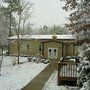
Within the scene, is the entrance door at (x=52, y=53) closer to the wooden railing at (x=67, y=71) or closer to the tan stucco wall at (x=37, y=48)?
the tan stucco wall at (x=37, y=48)

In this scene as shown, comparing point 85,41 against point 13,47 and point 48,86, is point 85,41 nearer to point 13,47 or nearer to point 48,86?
point 48,86

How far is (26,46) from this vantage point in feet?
165

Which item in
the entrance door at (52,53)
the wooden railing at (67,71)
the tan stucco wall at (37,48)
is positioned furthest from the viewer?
the tan stucco wall at (37,48)

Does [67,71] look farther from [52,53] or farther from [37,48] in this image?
[37,48]

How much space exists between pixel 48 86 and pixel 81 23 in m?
7.26

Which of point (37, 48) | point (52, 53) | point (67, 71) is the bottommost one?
point (52, 53)

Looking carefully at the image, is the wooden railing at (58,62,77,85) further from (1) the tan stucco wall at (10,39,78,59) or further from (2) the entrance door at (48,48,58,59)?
(2) the entrance door at (48,48,58,59)

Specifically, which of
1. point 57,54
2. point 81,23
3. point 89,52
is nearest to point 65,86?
point 89,52

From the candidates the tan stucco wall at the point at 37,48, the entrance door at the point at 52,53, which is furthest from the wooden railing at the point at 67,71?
the entrance door at the point at 52,53

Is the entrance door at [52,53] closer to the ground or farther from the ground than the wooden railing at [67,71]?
closer to the ground

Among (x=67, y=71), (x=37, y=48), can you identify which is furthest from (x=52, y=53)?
(x=67, y=71)

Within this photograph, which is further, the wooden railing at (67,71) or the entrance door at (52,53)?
the entrance door at (52,53)

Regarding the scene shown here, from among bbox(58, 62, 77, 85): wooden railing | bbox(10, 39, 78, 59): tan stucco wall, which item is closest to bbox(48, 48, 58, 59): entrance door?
bbox(10, 39, 78, 59): tan stucco wall

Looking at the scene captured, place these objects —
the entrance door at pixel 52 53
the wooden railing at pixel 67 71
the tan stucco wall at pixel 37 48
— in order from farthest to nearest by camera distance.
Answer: the tan stucco wall at pixel 37 48, the entrance door at pixel 52 53, the wooden railing at pixel 67 71
